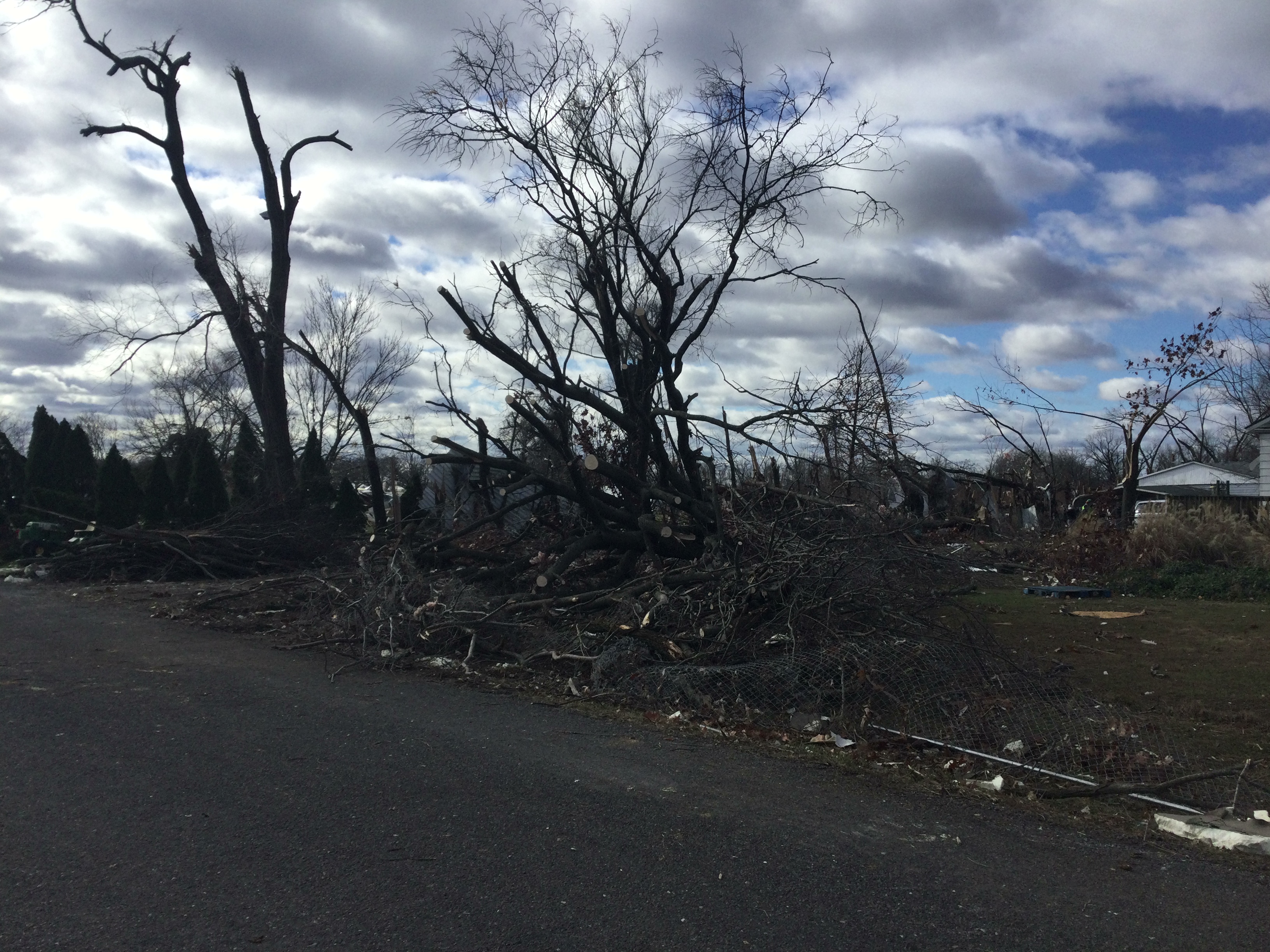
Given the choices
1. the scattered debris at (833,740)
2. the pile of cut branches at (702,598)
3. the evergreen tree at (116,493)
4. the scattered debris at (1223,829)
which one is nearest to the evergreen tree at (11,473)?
the evergreen tree at (116,493)

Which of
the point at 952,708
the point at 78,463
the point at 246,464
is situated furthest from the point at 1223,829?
the point at 78,463

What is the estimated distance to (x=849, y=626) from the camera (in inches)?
294

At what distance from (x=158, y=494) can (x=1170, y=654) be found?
1856 centimetres

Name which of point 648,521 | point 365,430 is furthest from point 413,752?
point 365,430

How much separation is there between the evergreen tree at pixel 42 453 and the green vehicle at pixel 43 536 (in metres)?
5.09

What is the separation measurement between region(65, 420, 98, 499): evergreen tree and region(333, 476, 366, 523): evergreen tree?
542cm

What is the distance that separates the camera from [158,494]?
19.8m

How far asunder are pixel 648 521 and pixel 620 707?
3092mm

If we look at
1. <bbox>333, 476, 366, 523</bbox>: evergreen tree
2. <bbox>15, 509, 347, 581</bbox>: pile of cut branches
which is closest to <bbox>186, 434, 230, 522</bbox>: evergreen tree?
<bbox>333, 476, 366, 523</bbox>: evergreen tree

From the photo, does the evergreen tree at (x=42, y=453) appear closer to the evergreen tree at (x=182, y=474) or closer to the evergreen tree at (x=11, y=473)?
the evergreen tree at (x=11, y=473)

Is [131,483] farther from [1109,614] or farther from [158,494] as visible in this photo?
[1109,614]

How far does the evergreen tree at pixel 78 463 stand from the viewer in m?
21.8

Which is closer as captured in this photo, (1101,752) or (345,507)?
(1101,752)

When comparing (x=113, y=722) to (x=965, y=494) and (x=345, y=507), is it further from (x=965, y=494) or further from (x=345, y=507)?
(x=345, y=507)
